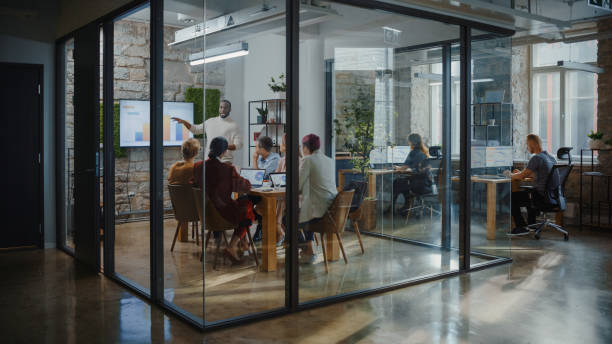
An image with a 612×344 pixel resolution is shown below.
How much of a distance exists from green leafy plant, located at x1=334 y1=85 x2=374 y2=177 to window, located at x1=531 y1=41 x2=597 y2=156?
22.4 feet

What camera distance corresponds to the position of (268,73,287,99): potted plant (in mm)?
4199

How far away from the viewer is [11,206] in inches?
263

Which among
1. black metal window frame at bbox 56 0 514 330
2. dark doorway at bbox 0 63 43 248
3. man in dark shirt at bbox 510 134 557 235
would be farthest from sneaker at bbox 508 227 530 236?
dark doorway at bbox 0 63 43 248

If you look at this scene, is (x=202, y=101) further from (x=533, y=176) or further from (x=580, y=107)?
(x=580, y=107)

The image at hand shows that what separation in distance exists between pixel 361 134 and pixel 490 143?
6.60ft

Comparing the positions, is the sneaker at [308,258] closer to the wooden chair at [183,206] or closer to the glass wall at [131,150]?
the wooden chair at [183,206]

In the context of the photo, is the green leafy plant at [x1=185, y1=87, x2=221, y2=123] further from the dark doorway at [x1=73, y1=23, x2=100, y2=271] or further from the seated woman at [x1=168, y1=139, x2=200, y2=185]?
the dark doorway at [x1=73, y1=23, x2=100, y2=271]

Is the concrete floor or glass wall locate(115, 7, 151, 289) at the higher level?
glass wall locate(115, 7, 151, 289)

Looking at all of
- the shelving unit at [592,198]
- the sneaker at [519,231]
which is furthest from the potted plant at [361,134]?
the shelving unit at [592,198]

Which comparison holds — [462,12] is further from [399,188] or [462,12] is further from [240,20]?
[240,20]

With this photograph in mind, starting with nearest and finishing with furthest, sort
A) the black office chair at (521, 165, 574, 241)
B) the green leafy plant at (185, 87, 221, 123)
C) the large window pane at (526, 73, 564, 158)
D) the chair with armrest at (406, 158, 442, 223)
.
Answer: the green leafy plant at (185, 87, 221, 123)
the chair with armrest at (406, 158, 442, 223)
the black office chair at (521, 165, 574, 241)
the large window pane at (526, 73, 564, 158)

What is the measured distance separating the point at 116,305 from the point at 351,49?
2869mm

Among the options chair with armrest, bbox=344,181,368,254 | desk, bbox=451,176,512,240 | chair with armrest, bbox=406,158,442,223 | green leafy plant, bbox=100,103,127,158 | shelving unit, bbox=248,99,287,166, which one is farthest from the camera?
desk, bbox=451,176,512,240

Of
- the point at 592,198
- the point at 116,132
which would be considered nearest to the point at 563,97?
the point at 592,198
